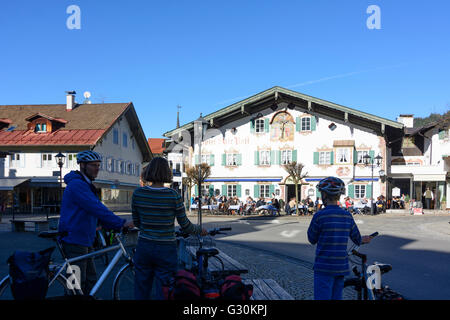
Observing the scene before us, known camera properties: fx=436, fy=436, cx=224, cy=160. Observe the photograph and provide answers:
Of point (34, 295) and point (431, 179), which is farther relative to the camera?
point (431, 179)

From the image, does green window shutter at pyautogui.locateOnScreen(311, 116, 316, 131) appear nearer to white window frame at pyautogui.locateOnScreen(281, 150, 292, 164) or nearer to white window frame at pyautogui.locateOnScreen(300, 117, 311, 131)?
white window frame at pyautogui.locateOnScreen(300, 117, 311, 131)

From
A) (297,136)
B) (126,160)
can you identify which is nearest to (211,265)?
(297,136)

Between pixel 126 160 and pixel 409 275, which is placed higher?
pixel 126 160

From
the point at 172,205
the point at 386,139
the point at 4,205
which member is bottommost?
the point at 4,205

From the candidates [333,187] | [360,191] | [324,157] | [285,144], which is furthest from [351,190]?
[333,187]

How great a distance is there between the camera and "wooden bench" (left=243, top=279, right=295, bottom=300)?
505 cm

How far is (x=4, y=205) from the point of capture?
34.3 m

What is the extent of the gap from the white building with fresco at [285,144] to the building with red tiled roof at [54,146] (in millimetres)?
5818

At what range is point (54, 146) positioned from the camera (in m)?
35.0

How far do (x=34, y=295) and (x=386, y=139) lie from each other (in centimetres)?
3406

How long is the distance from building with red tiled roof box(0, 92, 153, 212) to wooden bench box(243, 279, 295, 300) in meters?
30.4
